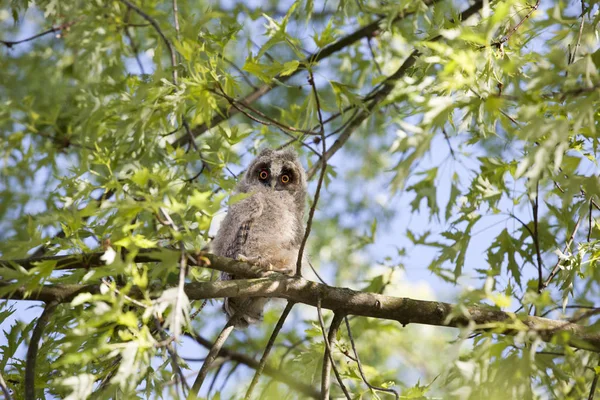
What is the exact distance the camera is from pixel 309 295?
223cm

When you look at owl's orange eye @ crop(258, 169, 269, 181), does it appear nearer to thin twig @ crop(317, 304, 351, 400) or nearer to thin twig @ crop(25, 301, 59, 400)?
thin twig @ crop(317, 304, 351, 400)

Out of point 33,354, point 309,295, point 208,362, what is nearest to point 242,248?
point 309,295

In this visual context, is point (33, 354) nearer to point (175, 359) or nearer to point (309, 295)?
point (175, 359)

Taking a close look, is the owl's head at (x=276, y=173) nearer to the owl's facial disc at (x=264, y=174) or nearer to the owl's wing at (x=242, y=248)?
Result: the owl's facial disc at (x=264, y=174)

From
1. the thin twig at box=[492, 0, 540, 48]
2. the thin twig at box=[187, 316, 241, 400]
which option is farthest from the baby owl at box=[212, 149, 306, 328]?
the thin twig at box=[492, 0, 540, 48]

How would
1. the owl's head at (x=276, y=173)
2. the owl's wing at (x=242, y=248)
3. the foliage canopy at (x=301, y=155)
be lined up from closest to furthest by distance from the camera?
the foliage canopy at (x=301, y=155) → the owl's wing at (x=242, y=248) → the owl's head at (x=276, y=173)

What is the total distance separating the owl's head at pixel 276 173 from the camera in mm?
3182

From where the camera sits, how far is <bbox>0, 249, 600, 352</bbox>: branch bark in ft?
6.24

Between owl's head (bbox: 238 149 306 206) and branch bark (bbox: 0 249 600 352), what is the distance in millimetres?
983

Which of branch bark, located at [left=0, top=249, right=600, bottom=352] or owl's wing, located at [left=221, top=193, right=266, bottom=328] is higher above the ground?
owl's wing, located at [left=221, top=193, right=266, bottom=328]

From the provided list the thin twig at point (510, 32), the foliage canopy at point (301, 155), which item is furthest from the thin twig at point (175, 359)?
the thin twig at point (510, 32)

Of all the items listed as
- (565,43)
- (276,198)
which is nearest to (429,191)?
(276,198)

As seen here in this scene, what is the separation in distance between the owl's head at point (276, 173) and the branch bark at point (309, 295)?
98 centimetres

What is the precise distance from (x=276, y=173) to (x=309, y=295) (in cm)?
107
